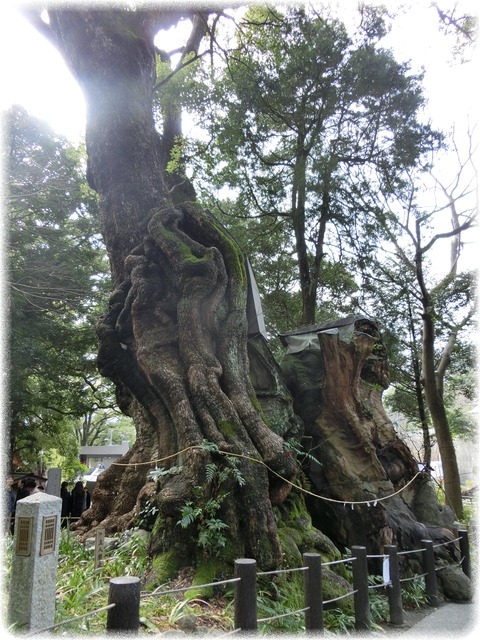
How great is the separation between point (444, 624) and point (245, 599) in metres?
3.53

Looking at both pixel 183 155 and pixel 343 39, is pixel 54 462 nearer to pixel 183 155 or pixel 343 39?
pixel 183 155

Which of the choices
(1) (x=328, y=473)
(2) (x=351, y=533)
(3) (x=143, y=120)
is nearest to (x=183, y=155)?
(3) (x=143, y=120)

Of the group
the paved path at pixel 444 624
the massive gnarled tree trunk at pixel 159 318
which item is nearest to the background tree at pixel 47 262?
the massive gnarled tree trunk at pixel 159 318

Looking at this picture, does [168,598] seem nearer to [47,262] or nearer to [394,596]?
[394,596]

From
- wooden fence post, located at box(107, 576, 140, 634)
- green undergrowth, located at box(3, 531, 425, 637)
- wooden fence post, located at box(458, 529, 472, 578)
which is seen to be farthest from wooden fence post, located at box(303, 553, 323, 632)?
wooden fence post, located at box(458, 529, 472, 578)

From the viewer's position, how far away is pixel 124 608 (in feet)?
9.28

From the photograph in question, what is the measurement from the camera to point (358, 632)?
4684 millimetres

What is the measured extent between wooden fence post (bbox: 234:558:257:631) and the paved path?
2.46 metres

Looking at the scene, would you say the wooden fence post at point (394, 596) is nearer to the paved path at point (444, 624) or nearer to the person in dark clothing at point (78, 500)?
the paved path at point (444, 624)

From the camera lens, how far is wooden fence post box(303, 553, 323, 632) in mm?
4055

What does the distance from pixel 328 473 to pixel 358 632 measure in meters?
2.92

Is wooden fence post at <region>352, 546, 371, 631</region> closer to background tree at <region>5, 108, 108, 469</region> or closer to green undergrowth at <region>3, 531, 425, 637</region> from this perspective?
green undergrowth at <region>3, 531, 425, 637</region>

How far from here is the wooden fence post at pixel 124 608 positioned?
282cm

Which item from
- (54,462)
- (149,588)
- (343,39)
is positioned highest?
(343,39)
